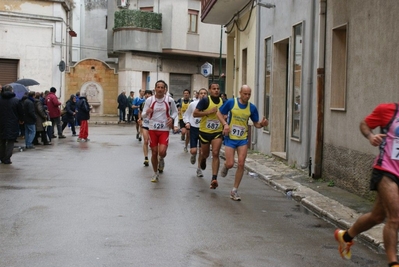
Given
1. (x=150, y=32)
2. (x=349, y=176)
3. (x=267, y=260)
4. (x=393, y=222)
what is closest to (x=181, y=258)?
(x=267, y=260)

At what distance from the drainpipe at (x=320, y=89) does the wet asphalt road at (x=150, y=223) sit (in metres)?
1.37

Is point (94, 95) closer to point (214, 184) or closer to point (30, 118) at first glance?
point (30, 118)

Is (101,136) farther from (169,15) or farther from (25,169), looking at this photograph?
Answer: (169,15)

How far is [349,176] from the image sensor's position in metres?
10.6

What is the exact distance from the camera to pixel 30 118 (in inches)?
696

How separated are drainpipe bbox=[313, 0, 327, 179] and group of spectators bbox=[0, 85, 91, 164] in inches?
283

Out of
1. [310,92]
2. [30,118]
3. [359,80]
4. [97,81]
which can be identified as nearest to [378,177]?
[359,80]

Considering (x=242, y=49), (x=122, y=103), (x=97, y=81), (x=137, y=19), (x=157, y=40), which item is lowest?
(x=122, y=103)

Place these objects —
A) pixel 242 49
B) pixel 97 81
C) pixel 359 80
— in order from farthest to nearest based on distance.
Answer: pixel 97 81 → pixel 242 49 → pixel 359 80

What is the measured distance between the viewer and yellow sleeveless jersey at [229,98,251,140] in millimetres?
10094

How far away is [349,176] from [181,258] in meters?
5.34

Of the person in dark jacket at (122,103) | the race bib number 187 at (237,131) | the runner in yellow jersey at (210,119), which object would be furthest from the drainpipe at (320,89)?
the person in dark jacket at (122,103)

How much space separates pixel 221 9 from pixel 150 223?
14988 millimetres

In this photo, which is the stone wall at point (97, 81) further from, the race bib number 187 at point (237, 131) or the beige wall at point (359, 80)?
the race bib number 187 at point (237, 131)
